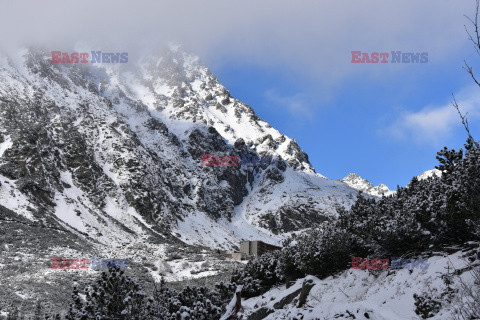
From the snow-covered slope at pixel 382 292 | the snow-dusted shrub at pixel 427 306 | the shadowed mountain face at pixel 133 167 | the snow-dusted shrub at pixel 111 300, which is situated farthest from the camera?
the shadowed mountain face at pixel 133 167

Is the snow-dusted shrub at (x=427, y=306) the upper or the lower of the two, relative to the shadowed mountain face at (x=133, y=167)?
lower

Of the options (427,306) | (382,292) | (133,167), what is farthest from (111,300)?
(133,167)

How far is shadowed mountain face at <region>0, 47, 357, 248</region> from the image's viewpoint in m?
83.0

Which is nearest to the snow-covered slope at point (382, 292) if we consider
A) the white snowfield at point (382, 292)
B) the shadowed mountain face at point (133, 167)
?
the white snowfield at point (382, 292)

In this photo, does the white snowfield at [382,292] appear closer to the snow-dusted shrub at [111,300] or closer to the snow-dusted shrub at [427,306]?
the snow-dusted shrub at [427,306]

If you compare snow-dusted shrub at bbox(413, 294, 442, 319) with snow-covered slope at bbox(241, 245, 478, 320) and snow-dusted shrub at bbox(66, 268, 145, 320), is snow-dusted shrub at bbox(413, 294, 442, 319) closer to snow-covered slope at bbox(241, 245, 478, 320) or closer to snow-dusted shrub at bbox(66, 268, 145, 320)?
snow-covered slope at bbox(241, 245, 478, 320)

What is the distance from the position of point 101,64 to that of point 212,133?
270 feet

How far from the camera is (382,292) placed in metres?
9.18

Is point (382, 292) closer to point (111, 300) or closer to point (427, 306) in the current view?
point (427, 306)

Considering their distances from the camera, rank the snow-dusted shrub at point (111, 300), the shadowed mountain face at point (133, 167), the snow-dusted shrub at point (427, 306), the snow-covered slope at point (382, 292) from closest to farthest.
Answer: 1. the snow-dusted shrub at point (427, 306)
2. the snow-covered slope at point (382, 292)
3. the snow-dusted shrub at point (111, 300)
4. the shadowed mountain face at point (133, 167)

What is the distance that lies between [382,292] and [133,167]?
107 m

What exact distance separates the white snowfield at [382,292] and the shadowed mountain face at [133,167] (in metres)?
66.9

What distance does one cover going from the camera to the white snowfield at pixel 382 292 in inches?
278

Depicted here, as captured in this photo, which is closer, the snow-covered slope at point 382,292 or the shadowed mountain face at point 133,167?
the snow-covered slope at point 382,292
